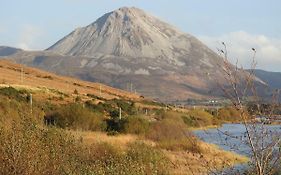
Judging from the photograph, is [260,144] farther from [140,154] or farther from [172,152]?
[172,152]

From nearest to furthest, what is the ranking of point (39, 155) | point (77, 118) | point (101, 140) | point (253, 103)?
point (253, 103), point (39, 155), point (101, 140), point (77, 118)

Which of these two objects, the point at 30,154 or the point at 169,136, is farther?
the point at 169,136

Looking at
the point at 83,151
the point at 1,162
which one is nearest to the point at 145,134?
the point at 83,151

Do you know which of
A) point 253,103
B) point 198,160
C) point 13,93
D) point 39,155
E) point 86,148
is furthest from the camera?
point 13,93

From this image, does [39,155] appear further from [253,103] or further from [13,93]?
[13,93]

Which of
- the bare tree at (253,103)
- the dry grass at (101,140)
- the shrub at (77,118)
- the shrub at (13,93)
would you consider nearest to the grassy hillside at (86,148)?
the shrub at (77,118)

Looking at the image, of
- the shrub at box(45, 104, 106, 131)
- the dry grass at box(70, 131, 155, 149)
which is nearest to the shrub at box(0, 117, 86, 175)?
the dry grass at box(70, 131, 155, 149)

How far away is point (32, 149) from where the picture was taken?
43.9 ft

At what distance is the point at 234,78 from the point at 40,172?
7.23 m

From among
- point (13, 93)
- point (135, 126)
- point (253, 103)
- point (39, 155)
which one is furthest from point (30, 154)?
point (13, 93)

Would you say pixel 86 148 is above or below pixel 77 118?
above

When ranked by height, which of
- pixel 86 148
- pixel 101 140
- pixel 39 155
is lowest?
pixel 101 140

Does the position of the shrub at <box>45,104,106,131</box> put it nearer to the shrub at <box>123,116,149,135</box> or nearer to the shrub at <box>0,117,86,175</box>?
the shrub at <box>123,116,149,135</box>

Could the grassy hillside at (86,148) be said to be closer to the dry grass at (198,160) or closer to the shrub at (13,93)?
the dry grass at (198,160)
